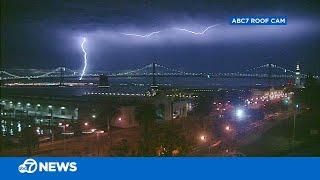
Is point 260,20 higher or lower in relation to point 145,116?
higher

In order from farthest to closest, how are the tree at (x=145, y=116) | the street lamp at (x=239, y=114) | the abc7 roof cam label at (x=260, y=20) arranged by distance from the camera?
the street lamp at (x=239, y=114) → the tree at (x=145, y=116) → the abc7 roof cam label at (x=260, y=20)

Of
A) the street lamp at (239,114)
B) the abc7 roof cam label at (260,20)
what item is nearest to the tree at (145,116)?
the street lamp at (239,114)

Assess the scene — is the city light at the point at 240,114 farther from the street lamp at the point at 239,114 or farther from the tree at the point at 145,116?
the tree at the point at 145,116

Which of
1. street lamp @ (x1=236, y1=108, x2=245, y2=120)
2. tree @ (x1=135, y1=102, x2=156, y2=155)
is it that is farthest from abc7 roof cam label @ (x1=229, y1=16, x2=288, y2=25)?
street lamp @ (x1=236, y1=108, x2=245, y2=120)

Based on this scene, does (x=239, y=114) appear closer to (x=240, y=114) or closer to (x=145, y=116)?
(x=240, y=114)

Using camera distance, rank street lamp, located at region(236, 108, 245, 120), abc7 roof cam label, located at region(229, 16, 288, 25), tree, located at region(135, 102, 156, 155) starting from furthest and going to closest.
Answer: street lamp, located at region(236, 108, 245, 120), tree, located at region(135, 102, 156, 155), abc7 roof cam label, located at region(229, 16, 288, 25)

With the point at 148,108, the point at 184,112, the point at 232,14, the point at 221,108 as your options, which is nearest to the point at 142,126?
the point at 148,108

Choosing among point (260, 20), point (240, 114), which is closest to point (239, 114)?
point (240, 114)

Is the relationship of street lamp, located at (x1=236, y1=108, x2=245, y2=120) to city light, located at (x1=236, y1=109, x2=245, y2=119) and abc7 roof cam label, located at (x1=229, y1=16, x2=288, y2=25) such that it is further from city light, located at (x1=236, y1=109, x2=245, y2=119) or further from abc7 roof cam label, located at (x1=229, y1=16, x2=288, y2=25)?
abc7 roof cam label, located at (x1=229, y1=16, x2=288, y2=25)

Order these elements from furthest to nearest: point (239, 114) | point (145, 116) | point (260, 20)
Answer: point (239, 114) < point (145, 116) < point (260, 20)

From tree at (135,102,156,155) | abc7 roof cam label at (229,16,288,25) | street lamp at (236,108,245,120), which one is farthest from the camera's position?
street lamp at (236,108,245,120)

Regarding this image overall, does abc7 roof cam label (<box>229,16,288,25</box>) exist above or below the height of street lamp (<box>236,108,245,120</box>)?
above
